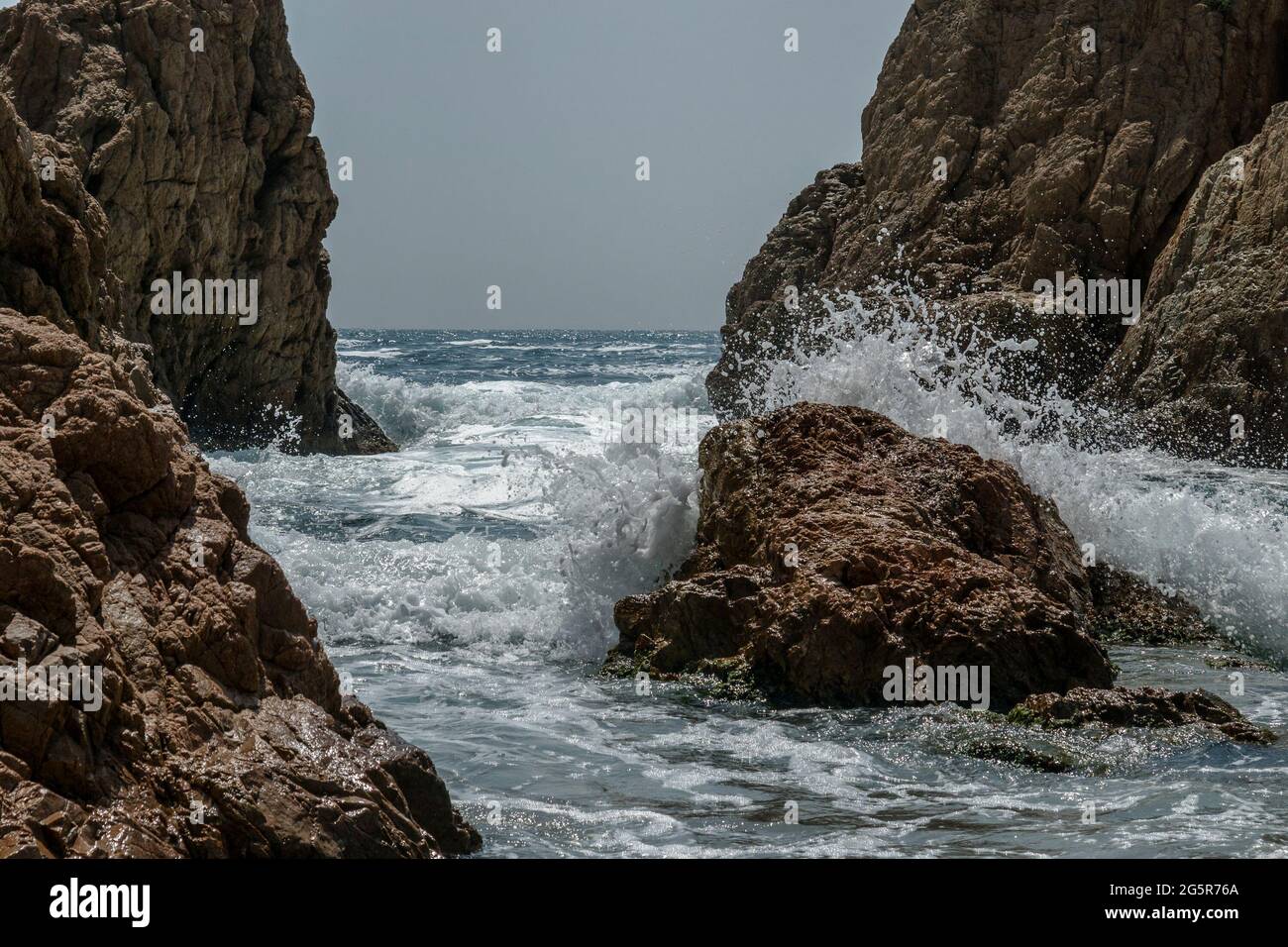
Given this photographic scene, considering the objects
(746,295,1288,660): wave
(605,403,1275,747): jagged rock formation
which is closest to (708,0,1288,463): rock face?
(746,295,1288,660): wave

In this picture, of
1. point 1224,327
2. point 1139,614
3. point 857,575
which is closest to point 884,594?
point 857,575

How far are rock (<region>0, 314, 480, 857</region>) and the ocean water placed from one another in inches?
32.0

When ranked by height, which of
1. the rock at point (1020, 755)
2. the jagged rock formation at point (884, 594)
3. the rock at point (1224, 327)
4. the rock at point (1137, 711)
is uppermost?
the rock at point (1224, 327)

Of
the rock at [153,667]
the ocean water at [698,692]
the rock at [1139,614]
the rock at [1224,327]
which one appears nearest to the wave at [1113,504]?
the ocean water at [698,692]

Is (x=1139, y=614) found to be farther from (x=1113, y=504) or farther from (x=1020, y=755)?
(x=1020, y=755)

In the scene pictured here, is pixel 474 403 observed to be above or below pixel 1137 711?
above

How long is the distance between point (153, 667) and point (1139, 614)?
6.18 metres

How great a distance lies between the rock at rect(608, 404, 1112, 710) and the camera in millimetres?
5934

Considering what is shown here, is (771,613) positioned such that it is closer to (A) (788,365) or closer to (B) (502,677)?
(B) (502,677)

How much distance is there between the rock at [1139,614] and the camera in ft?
24.8

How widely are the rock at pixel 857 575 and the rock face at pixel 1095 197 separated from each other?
5.23 m

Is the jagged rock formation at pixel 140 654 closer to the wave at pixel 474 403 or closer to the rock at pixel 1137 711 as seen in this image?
the rock at pixel 1137 711

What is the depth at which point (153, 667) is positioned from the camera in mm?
3107

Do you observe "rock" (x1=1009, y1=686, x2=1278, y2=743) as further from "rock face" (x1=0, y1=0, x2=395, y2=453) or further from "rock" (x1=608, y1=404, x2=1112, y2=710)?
"rock face" (x1=0, y1=0, x2=395, y2=453)
